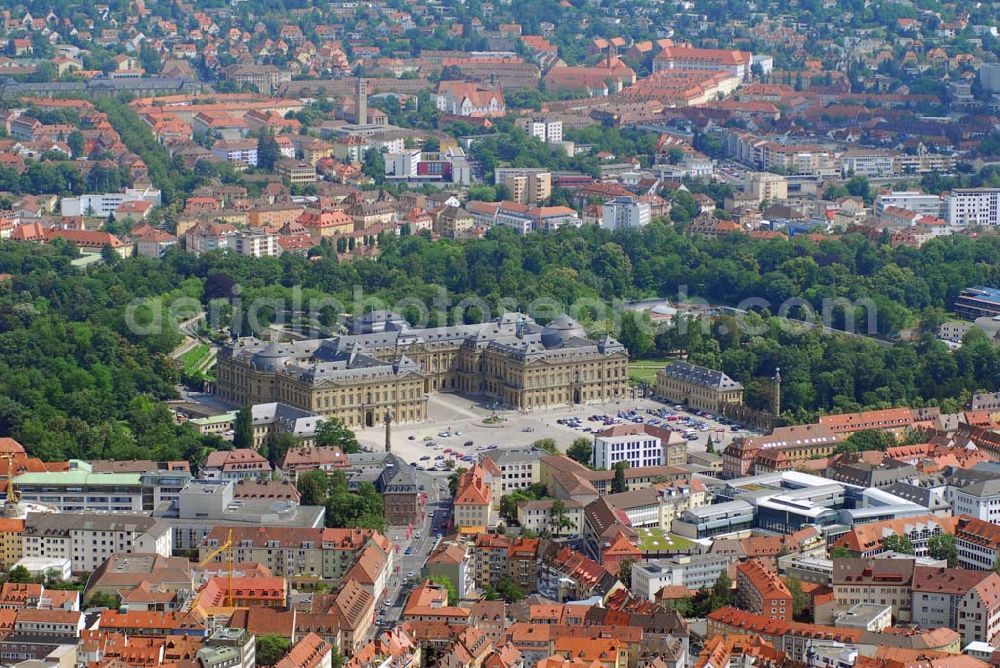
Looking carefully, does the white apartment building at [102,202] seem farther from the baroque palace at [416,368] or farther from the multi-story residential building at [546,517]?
the multi-story residential building at [546,517]

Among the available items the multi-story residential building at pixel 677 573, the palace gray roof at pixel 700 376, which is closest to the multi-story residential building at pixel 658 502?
the multi-story residential building at pixel 677 573

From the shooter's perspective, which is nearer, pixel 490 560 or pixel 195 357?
pixel 490 560

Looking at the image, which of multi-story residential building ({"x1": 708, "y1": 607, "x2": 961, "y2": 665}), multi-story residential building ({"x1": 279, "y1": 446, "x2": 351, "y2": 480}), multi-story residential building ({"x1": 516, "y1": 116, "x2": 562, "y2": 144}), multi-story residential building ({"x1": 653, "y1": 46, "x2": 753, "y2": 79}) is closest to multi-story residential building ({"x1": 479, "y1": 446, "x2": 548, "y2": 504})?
multi-story residential building ({"x1": 279, "y1": 446, "x2": 351, "y2": 480})

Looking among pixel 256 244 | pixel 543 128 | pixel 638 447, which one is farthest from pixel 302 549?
pixel 543 128

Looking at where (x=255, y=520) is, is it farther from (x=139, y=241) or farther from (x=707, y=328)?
(x=139, y=241)

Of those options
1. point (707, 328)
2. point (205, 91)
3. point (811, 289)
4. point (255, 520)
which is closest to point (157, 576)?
point (255, 520)

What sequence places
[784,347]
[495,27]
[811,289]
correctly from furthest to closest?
[495,27]
[811,289]
[784,347]

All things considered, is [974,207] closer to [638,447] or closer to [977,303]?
[977,303]
